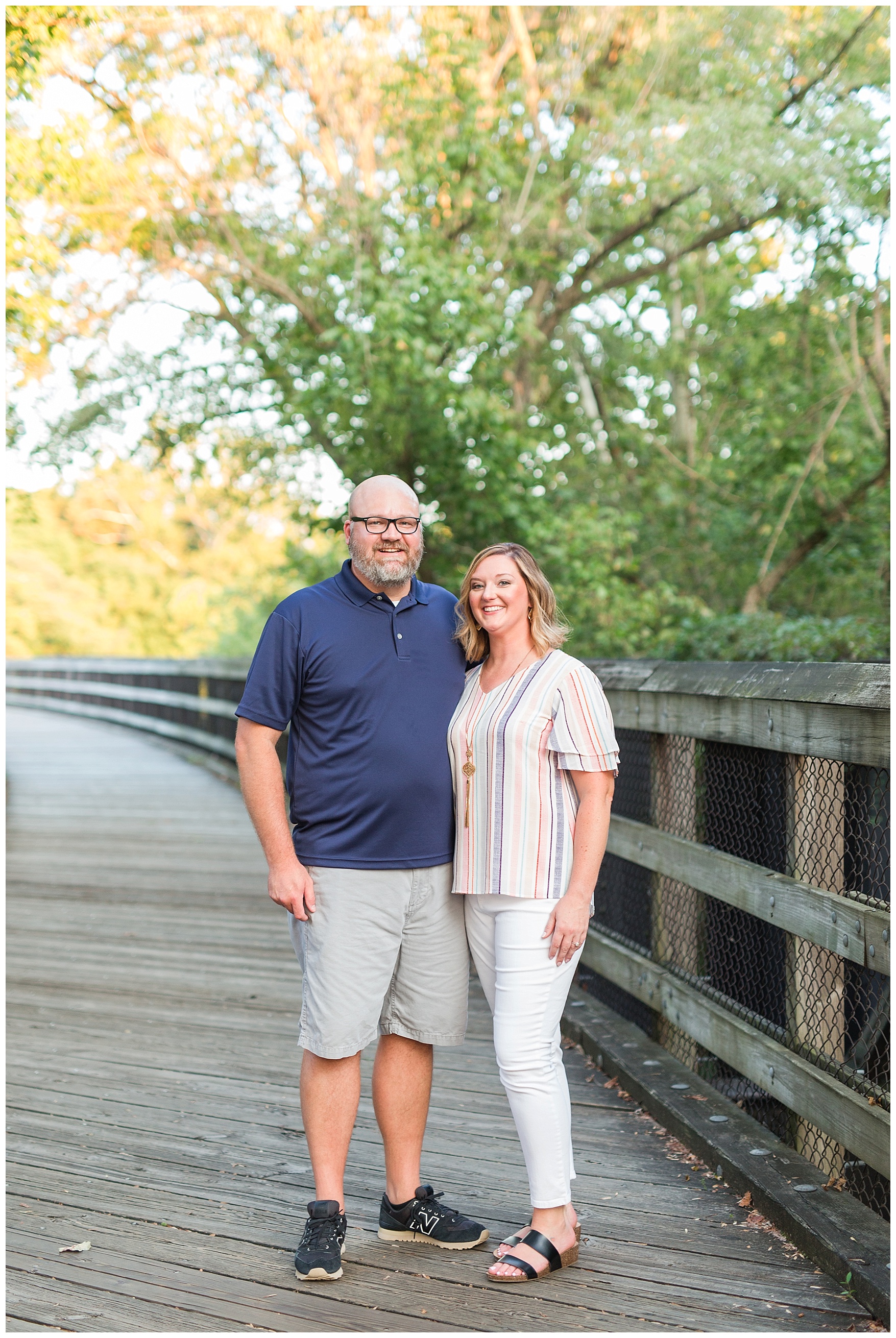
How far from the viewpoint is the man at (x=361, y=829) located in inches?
106

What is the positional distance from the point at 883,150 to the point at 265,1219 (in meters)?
8.94

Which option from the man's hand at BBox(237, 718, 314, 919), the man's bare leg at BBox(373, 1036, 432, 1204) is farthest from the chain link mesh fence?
the man's hand at BBox(237, 718, 314, 919)

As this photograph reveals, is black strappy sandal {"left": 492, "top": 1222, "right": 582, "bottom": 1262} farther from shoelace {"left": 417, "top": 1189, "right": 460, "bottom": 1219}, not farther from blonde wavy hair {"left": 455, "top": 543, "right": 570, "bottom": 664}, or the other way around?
blonde wavy hair {"left": 455, "top": 543, "right": 570, "bottom": 664}

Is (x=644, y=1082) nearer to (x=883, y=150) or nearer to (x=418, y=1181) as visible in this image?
(x=418, y=1181)

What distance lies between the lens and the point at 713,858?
11.0 feet

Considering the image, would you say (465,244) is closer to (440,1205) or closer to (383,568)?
(383,568)

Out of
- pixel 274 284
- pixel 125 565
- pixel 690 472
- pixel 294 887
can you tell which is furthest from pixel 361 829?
pixel 125 565

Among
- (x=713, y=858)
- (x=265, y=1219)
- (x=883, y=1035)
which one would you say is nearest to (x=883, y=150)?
(x=713, y=858)

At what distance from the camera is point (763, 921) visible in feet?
10.5

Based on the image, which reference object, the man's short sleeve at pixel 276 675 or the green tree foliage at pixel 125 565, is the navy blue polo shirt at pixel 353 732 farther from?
the green tree foliage at pixel 125 565

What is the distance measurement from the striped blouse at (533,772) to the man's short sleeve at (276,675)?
41 cm

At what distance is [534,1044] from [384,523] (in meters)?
1.16

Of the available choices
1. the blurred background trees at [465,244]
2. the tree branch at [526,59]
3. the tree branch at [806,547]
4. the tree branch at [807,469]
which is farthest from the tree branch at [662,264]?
the tree branch at [806,547]

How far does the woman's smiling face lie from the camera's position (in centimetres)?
273
